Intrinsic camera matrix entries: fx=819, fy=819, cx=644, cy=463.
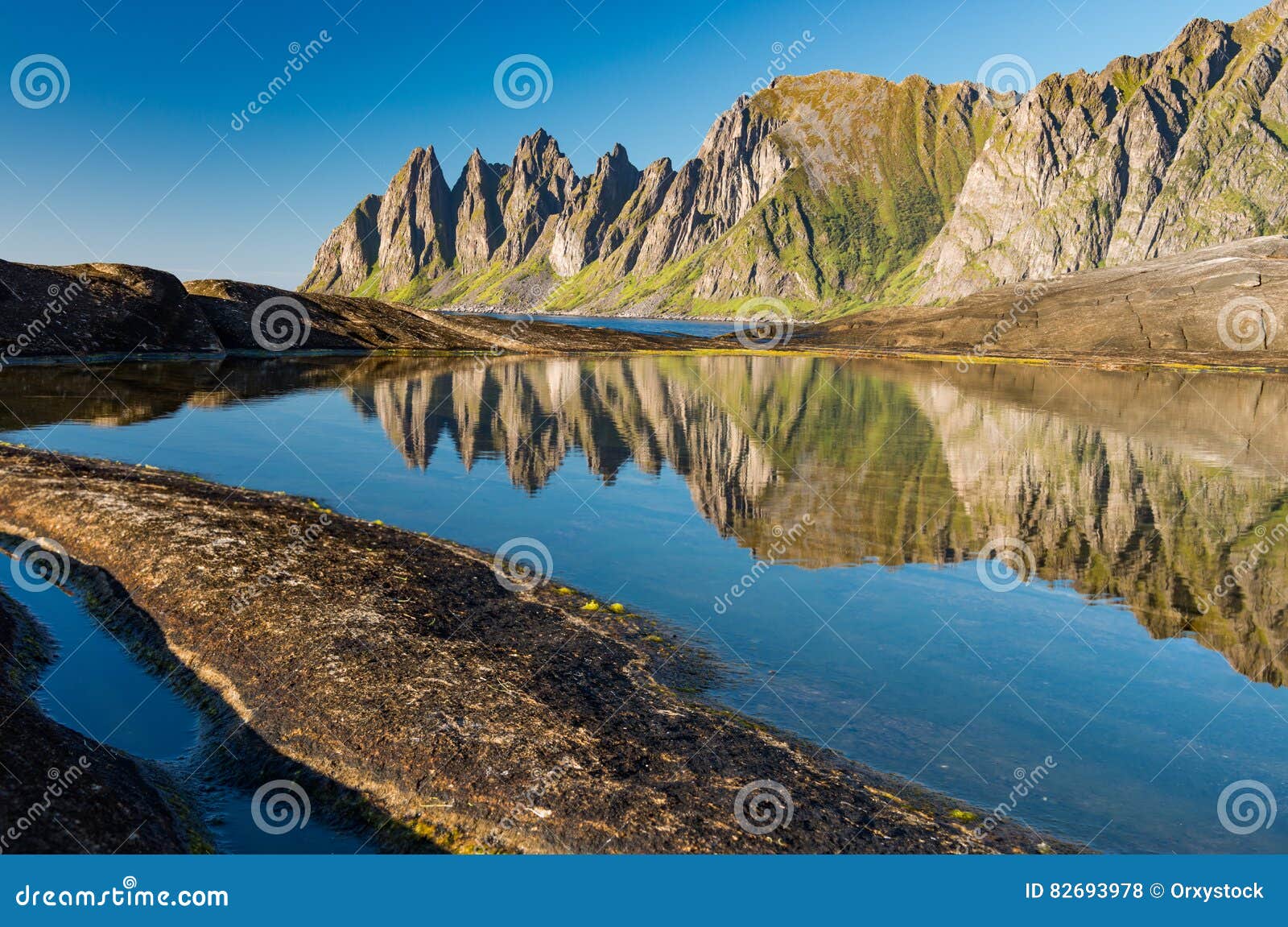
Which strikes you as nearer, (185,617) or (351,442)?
(185,617)

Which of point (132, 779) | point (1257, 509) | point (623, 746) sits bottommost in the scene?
point (132, 779)

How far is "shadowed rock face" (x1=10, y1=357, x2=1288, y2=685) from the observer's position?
28.7 m

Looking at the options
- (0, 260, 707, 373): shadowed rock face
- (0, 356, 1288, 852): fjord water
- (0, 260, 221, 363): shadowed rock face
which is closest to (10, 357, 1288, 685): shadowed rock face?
(0, 356, 1288, 852): fjord water

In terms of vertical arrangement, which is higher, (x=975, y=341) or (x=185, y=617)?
(x=975, y=341)

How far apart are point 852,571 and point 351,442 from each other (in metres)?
33.6

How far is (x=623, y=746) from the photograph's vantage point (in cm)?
1552

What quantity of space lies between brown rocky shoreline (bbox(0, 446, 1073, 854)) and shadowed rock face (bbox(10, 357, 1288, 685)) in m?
11.5

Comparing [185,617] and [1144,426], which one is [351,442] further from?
[1144,426]

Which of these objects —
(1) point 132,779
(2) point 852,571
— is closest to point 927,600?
(2) point 852,571

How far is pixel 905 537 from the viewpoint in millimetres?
31484

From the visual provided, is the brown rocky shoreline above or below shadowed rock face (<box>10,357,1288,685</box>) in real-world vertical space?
below

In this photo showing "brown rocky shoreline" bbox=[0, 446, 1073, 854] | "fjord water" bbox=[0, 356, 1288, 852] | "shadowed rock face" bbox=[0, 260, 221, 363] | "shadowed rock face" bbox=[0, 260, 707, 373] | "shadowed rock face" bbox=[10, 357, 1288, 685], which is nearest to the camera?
"brown rocky shoreline" bbox=[0, 446, 1073, 854]

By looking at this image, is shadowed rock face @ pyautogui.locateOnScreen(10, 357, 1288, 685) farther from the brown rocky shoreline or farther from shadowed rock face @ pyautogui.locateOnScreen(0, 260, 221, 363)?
the brown rocky shoreline

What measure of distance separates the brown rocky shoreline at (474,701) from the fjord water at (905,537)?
1.93m
